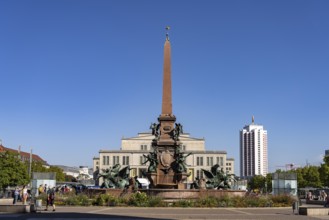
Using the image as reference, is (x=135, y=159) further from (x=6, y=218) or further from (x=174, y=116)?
(x=6, y=218)

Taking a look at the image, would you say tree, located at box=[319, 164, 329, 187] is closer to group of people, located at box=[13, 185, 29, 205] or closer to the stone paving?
group of people, located at box=[13, 185, 29, 205]

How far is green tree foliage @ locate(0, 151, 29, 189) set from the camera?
64.9 metres

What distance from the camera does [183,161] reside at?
3759 cm

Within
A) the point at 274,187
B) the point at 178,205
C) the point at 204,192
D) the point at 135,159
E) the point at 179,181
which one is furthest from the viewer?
the point at 135,159

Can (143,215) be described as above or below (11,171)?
below

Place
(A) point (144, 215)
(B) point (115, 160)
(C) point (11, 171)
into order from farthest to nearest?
(B) point (115, 160) < (C) point (11, 171) < (A) point (144, 215)

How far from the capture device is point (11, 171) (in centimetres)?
6681

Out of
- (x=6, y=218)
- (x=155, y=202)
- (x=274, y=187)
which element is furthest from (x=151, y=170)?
(x=6, y=218)

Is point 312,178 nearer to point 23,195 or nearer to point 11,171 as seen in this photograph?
point 11,171

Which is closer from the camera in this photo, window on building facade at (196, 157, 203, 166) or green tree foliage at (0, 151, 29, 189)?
green tree foliage at (0, 151, 29, 189)

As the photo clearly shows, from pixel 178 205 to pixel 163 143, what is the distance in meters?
8.24

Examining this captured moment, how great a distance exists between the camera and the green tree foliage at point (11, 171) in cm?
6488

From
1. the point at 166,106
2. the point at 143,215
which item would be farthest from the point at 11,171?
the point at 143,215

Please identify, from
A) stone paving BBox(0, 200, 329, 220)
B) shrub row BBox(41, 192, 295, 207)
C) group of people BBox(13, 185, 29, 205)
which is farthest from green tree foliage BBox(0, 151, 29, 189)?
stone paving BBox(0, 200, 329, 220)
